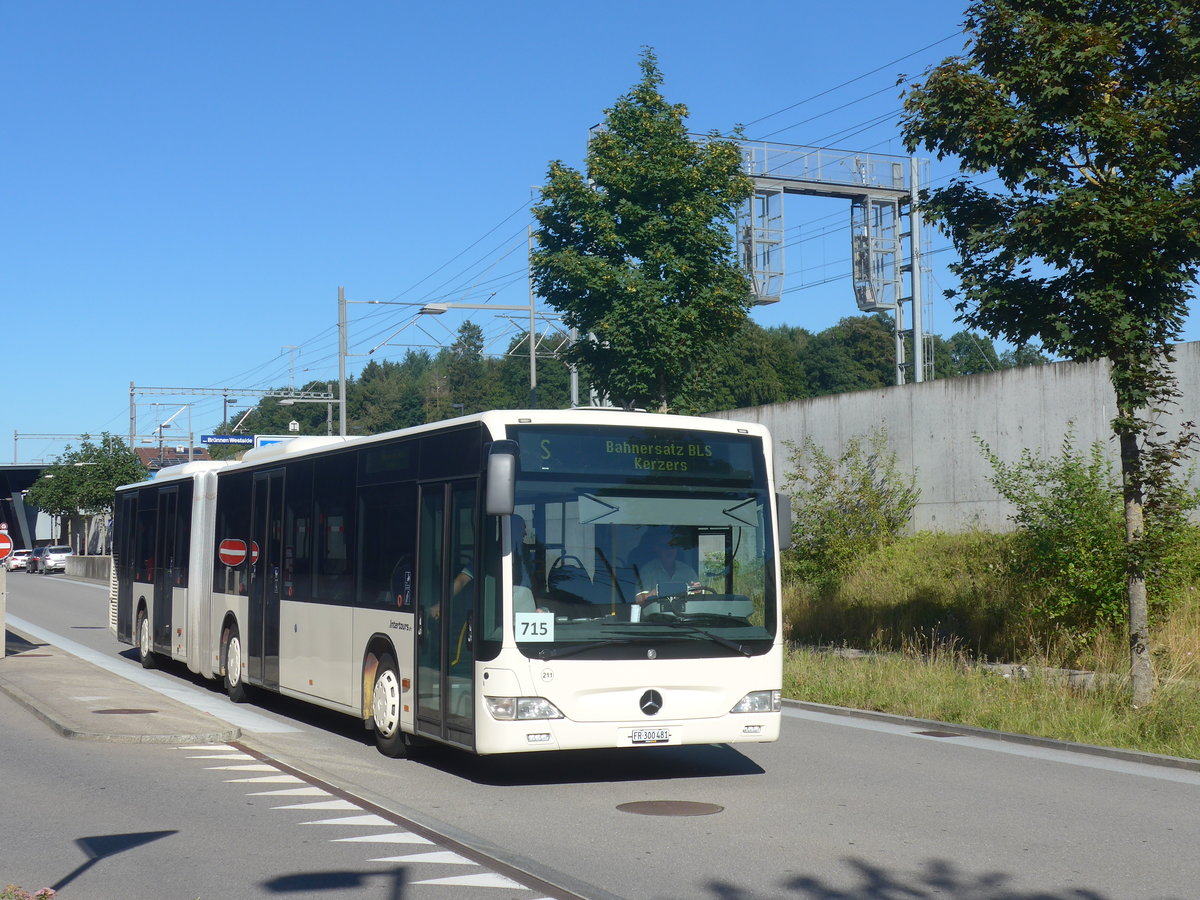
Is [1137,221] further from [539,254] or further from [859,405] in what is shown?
[539,254]

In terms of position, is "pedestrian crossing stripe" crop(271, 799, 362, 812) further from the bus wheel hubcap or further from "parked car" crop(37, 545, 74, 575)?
"parked car" crop(37, 545, 74, 575)

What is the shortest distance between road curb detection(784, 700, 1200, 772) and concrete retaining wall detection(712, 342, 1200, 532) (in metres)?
8.08

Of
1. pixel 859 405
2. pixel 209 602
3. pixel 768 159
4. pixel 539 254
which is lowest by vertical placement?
pixel 209 602

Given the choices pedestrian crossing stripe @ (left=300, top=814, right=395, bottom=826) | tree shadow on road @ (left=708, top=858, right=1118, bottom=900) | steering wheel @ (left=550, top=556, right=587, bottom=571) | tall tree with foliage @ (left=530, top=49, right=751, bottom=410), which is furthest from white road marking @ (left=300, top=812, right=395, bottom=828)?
tall tree with foliage @ (left=530, top=49, right=751, bottom=410)

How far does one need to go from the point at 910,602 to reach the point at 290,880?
17121 millimetres

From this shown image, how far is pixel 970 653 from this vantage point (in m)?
19.7

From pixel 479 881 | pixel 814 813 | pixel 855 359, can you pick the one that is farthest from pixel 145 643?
pixel 855 359

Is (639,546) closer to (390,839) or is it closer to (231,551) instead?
(390,839)

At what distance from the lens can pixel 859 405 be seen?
28.6 m

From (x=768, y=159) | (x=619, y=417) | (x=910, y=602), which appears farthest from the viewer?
(x=768, y=159)

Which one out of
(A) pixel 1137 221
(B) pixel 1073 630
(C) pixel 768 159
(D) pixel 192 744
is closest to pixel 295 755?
(D) pixel 192 744

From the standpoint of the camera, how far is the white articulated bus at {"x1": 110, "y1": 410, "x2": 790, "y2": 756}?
10352mm

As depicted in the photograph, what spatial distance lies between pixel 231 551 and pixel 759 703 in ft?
28.6

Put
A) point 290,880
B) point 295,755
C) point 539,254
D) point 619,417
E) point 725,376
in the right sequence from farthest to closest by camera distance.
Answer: point 725,376
point 539,254
point 295,755
point 619,417
point 290,880
